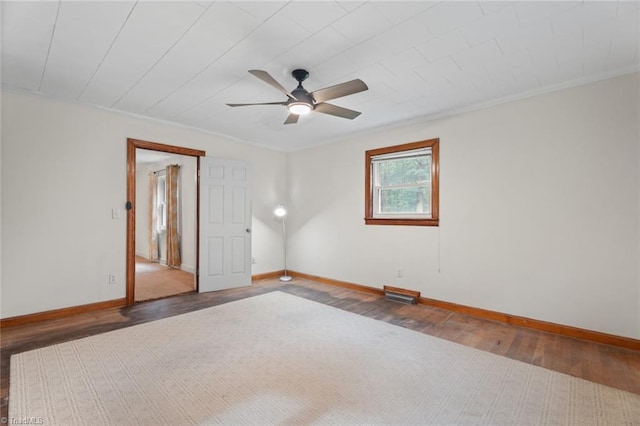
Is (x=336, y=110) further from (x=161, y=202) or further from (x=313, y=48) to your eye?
(x=161, y=202)

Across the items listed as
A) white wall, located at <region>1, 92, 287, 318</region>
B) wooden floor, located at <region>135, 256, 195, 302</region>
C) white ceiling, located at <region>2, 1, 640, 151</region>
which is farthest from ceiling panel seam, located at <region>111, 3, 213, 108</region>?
wooden floor, located at <region>135, 256, 195, 302</region>

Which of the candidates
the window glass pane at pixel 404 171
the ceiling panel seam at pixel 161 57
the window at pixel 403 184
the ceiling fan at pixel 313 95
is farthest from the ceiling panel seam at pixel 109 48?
the window glass pane at pixel 404 171

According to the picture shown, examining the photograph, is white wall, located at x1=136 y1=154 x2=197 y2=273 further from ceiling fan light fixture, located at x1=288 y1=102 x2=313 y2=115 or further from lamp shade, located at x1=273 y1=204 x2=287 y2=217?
ceiling fan light fixture, located at x1=288 y1=102 x2=313 y2=115

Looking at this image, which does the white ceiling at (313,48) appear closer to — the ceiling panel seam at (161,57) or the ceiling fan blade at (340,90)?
the ceiling panel seam at (161,57)

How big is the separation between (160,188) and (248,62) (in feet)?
19.7

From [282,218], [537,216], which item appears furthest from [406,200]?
[282,218]

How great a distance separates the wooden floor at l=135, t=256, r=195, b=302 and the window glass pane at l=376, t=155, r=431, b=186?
11.8 feet

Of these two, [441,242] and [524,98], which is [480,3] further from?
[441,242]

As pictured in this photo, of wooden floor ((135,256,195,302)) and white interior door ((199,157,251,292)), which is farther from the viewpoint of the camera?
white interior door ((199,157,251,292))

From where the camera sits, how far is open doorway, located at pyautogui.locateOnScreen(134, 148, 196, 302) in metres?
5.36

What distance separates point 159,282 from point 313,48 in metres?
4.81

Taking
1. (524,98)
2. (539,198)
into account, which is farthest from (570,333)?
(524,98)

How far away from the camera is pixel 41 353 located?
98.7 inches

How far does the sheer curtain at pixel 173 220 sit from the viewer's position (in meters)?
6.51
